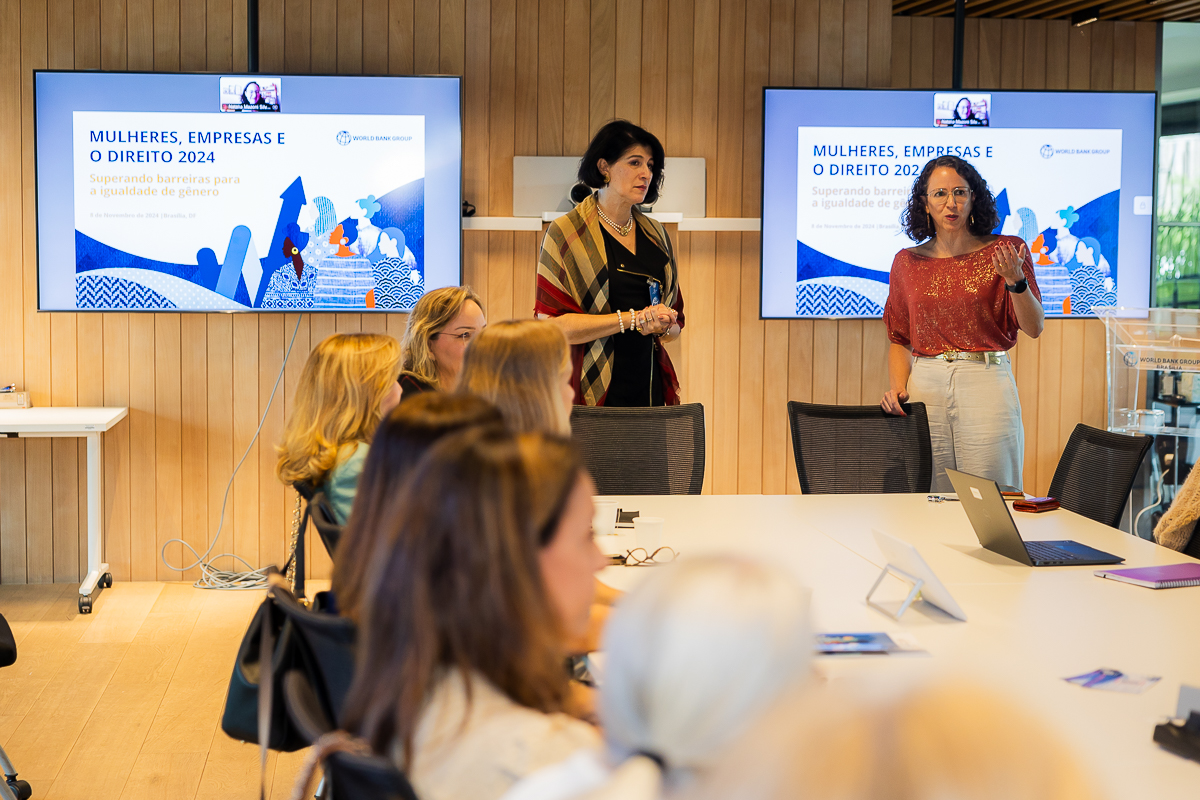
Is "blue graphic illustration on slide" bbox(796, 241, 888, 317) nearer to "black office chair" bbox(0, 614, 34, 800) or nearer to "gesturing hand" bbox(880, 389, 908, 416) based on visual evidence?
"gesturing hand" bbox(880, 389, 908, 416)

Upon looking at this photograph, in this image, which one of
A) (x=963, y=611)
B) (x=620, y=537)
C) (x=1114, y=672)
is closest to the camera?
(x=1114, y=672)

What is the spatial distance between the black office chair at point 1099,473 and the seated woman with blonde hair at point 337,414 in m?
2.03

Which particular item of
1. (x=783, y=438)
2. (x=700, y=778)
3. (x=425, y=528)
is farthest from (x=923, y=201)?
(x=700, y=778)

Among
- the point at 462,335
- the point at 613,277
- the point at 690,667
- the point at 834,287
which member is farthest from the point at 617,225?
the point at 690,667

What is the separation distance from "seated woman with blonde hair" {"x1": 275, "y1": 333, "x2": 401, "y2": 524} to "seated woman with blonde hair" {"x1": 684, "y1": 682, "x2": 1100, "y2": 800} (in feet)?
5.83

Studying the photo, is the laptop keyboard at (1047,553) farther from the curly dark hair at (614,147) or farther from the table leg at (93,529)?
the table leg at (93,529)

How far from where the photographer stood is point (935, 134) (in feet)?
15.5

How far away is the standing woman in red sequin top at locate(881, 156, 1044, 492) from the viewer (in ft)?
11.6

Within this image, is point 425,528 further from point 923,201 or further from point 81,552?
point 81,552

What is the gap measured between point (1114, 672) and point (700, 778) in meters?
1.26

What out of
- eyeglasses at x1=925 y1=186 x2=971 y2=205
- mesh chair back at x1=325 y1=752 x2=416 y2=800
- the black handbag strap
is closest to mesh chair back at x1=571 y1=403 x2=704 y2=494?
eyeglasses at x1=925 y1=186 x2=971 y2=205

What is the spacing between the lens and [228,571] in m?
4.83

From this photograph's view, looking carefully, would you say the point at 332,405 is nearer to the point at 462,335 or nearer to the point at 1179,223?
the point at 462,335

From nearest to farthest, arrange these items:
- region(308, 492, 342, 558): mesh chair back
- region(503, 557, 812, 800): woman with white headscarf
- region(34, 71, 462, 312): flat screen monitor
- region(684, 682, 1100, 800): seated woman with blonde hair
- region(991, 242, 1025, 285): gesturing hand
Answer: region(684, 682, 1100, 800): seated woman with blonde hair, region(503, 557, 812, 800): woman with white headscarf, region(308, 492, 342, 558): mesh chair back, region(991, 242, 1025, 285): gesturing hand, region(34, 71, 462, 312): flat screen monitor
